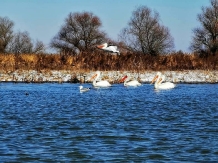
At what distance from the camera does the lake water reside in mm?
10414

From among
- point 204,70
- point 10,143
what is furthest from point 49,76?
point 10,143

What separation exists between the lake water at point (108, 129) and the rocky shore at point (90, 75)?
11853 millimetres

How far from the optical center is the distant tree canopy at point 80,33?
90.6m

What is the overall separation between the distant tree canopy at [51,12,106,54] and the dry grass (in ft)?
155

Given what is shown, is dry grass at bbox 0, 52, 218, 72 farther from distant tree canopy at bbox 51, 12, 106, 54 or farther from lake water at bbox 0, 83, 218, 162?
distant tree canopy at bbox 51, 12, 106, 54

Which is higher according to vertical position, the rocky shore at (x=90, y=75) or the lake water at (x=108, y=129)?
the rocky shore at (x=90, y=75)

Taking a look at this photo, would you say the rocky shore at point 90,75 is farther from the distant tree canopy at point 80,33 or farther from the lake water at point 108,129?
the distant tree canopy at point 80,33

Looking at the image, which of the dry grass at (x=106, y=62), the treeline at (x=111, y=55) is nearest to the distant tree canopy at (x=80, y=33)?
the treeline at (x=111, y=55)

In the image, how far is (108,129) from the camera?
44.9ft

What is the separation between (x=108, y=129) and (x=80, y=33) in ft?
257

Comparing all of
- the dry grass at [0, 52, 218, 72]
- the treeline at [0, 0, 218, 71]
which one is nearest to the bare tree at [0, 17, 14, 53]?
the treeline at [0, 0, 218, 71]

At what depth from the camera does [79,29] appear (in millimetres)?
92250

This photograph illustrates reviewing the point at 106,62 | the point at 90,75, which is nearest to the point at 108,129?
the point at 90,75

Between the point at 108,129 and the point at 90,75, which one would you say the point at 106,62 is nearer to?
the point at 90,75
